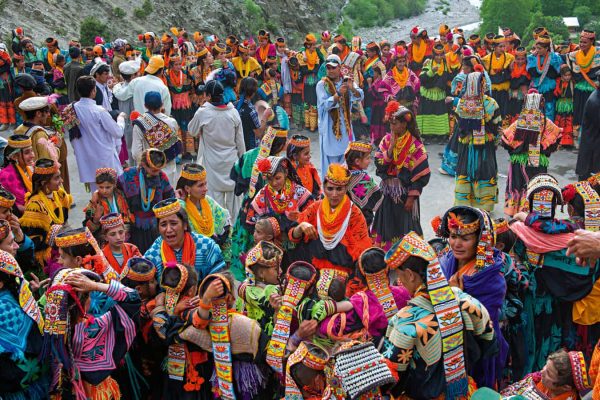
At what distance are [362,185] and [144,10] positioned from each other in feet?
81.9

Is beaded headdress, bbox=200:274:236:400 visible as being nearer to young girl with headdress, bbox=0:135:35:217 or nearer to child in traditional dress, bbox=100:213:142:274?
child in traditional dress, bbox=100:213:142:274

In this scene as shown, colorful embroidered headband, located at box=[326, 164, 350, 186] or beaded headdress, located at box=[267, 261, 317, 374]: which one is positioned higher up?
colorful embroidered headband, located at box=[326, 164, 350, 186]

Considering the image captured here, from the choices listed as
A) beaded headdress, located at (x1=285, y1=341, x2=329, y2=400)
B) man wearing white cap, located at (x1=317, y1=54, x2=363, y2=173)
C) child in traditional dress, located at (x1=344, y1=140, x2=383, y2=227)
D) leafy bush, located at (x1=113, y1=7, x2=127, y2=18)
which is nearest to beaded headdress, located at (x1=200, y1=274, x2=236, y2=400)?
beaded headdress, located at (x1=285, y1=341, x2=329, y2=400)

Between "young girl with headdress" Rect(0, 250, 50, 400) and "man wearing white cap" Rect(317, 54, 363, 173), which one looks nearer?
"young girl with headdress" Rect(0, 250, 50, 400)

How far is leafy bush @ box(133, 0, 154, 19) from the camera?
2862 cm

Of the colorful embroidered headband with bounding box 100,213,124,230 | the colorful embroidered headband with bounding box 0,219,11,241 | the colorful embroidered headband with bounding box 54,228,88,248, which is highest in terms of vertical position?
the colorful embroidered headband with bounding box 0,219,11,241

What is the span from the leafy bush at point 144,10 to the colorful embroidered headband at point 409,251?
1073 inches

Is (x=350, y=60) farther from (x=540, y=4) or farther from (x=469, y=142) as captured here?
(x=540, y=4)

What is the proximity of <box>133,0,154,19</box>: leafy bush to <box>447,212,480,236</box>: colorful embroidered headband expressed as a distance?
26.7 meters

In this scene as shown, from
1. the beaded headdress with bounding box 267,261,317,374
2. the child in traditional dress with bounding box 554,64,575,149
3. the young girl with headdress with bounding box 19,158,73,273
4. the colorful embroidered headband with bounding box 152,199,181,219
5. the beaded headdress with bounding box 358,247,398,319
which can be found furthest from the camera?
the child in traditional dress with bounding box 554,64,575,149

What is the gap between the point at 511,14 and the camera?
2194 cm

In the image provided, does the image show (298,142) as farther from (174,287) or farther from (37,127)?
(37,127)

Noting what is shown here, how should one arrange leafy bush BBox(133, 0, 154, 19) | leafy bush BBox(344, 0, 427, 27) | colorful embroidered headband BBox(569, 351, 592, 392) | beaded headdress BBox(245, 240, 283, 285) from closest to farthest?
colorful embroidered headband BBox(569, 351, 592, 392)
beaded headdress BBox(245, 240, 283, 285)
leafy bush BBox(133, 0, 154, 19)
leafy bush BBox(344, 0, 427, 27)

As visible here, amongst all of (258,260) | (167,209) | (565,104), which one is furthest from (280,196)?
(565,104)
